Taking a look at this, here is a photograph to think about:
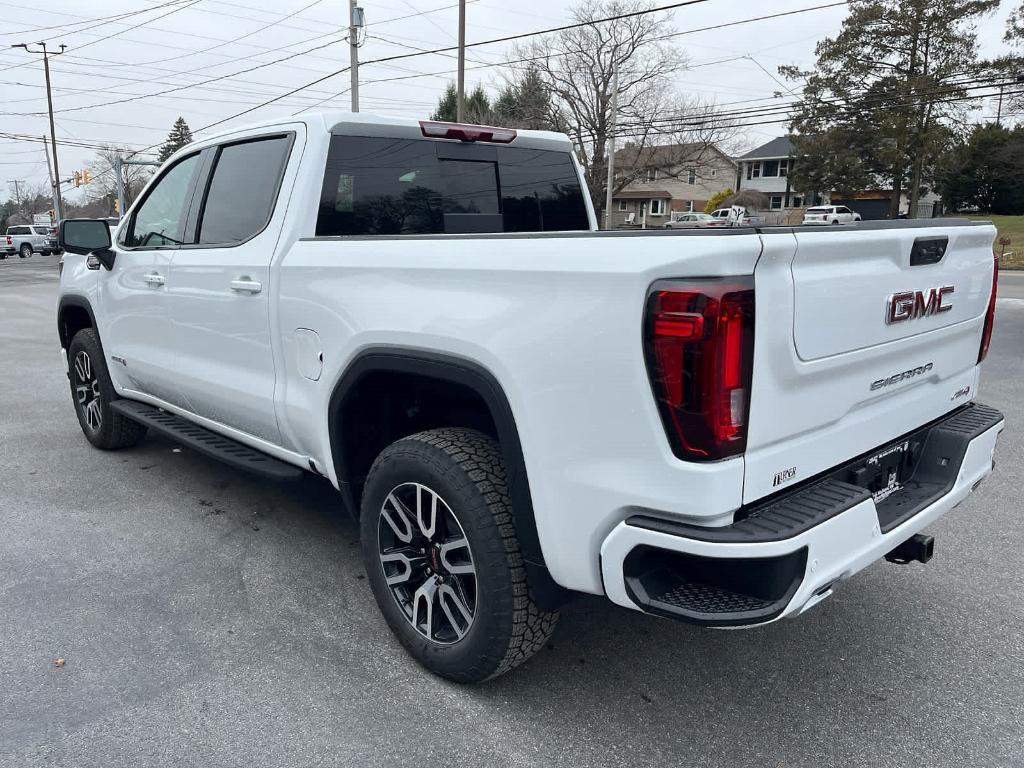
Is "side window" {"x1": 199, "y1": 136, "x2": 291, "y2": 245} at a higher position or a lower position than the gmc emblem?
higher

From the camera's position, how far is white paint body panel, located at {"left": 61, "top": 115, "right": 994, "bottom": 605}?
78.7 inches

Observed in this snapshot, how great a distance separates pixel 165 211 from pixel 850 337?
3620 mm

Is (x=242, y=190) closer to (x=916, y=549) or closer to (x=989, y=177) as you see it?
(x=916, y=549)

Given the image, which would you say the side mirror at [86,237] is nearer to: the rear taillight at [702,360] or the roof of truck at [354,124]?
the roof of truck at [354,124]

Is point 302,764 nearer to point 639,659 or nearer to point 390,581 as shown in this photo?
point 390,581

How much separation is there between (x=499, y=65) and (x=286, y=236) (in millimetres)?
40774

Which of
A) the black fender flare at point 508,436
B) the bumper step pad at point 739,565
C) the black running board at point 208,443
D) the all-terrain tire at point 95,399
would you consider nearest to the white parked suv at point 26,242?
the all-terrain tire at point 95,399

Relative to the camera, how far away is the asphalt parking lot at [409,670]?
2.46 metres

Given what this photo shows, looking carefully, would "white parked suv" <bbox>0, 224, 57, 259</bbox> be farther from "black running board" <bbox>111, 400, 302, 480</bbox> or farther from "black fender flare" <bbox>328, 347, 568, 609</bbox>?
"black fender flare" <bbox>328, 347, 568, 609</bbox>

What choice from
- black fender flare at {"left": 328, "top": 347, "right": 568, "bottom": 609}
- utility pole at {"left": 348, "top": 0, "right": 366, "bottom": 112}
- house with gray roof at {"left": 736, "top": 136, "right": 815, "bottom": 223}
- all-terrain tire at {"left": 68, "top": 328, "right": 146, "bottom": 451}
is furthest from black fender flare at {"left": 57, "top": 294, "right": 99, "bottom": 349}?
house with gray roof at {"left": 736, "top": 136, "right": 815, "bottom": 223}

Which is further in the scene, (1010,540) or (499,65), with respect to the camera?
(499,65)

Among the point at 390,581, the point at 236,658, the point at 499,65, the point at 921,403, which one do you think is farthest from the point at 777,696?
the point at 499,65

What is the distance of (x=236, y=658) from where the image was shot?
2932mm

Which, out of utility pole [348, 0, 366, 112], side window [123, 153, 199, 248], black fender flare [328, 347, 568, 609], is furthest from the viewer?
utility pole [348, 0, 366, 112]
